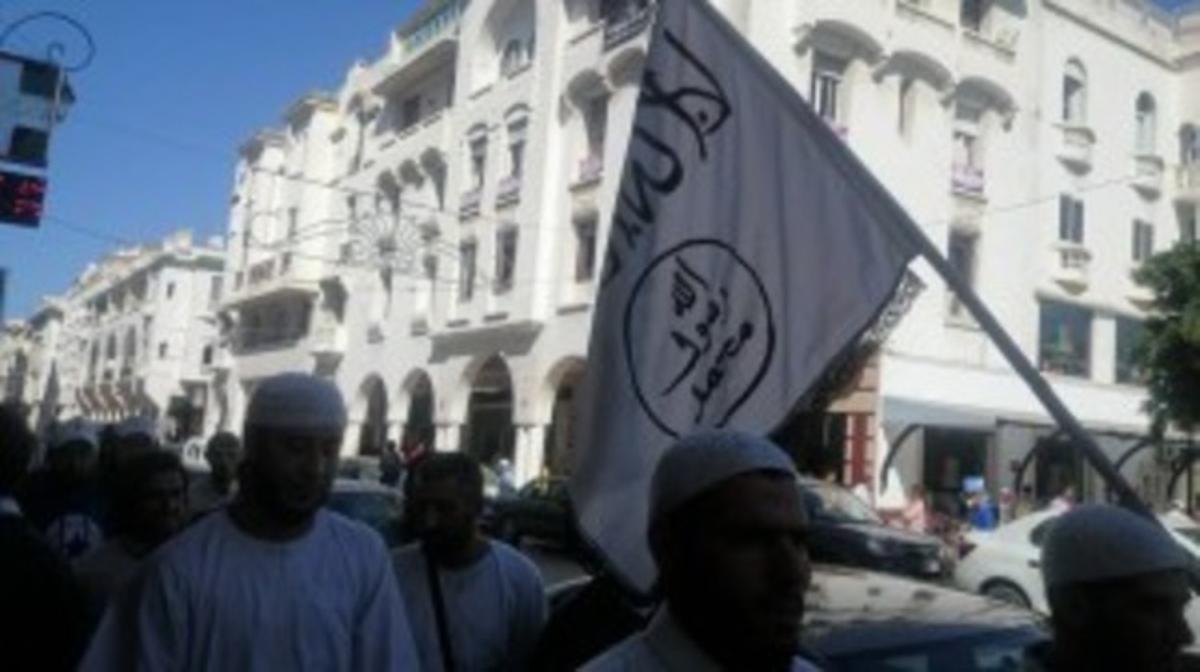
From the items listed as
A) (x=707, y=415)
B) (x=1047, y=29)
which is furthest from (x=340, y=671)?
(x=1047, y=29)

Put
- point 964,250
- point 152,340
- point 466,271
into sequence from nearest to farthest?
point 964,250
point 466,271
point 152,340

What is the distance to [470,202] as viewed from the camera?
3362 cm

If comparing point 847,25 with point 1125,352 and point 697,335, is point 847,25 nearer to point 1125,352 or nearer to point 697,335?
point 1125,352

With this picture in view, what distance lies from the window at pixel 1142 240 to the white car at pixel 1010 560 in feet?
60.2

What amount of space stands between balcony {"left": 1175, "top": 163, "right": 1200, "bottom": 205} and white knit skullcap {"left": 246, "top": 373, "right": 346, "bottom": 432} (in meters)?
33.1

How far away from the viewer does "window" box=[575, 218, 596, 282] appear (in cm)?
2869

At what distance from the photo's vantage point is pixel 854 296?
2.97 metres

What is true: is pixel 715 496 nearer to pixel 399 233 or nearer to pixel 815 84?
pixel 815 84

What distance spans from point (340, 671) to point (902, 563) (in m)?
13.6

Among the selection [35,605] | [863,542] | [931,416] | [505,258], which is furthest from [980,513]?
[35,605]

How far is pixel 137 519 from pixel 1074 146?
29072 mm

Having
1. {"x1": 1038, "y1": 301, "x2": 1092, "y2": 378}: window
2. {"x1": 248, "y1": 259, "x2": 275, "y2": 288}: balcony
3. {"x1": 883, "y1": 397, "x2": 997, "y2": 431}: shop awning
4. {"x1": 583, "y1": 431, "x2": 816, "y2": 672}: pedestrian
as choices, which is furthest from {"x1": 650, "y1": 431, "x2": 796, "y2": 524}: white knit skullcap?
{"x1": 248, "y1": 259, "x2": 275, "y2": 288}: balcony

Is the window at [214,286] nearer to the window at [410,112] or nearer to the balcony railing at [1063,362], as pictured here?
the window at [410,112]

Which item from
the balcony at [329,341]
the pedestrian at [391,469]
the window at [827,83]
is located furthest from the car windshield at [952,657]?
the balcony at [329,341]
